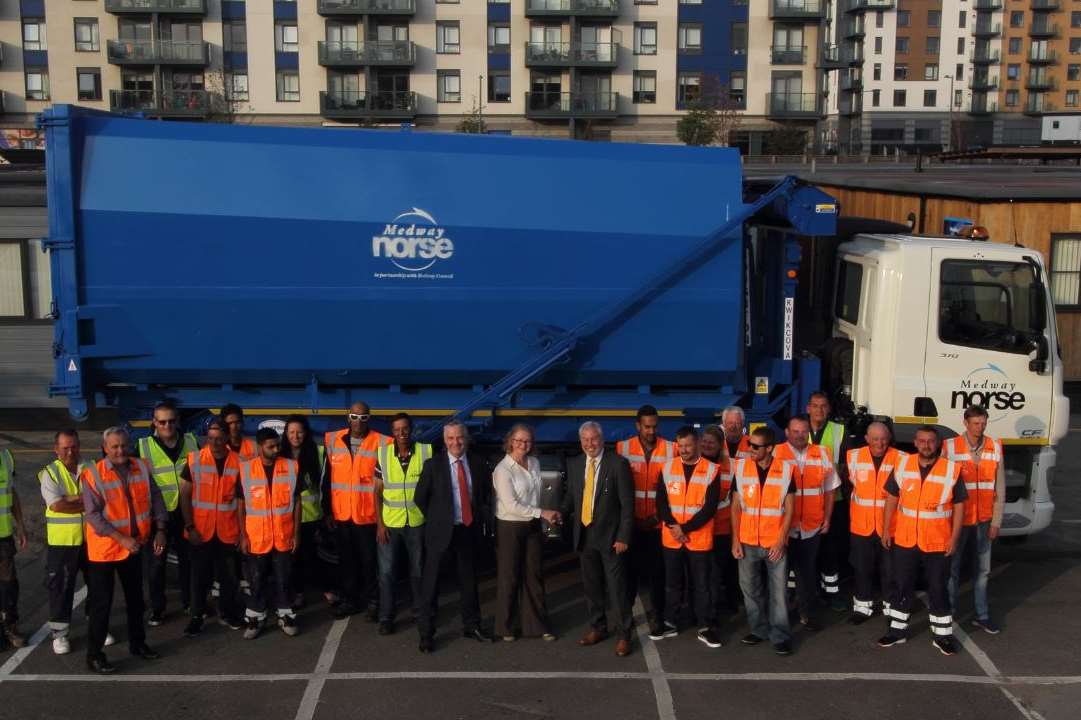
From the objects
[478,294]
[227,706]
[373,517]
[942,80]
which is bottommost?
[227,706]

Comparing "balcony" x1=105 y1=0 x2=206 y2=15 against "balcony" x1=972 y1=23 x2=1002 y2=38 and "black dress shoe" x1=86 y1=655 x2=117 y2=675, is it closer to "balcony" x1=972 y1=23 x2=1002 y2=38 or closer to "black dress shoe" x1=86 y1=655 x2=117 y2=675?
"black dress shoe" x1=86 y1=655 x2=117 y2=675

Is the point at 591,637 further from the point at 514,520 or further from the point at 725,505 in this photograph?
the point at 725,505

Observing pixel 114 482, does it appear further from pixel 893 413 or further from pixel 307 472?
pixel 893 413

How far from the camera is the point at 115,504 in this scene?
7.07 meters

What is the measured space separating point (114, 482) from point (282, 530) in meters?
1.14

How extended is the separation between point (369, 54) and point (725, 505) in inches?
1873

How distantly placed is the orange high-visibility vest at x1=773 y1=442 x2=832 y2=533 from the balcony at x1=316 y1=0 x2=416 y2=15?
47394 millimetres

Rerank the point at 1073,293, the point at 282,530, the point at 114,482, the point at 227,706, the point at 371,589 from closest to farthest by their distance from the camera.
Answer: the point at 227,706 → the point at 114,482 → the point at 282,530 → the point at 371,589 → the point at 1073,293

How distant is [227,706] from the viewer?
6.63 metres

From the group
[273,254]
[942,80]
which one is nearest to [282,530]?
[273,254]

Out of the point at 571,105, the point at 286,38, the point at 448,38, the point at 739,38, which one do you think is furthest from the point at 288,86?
the point at 739,38

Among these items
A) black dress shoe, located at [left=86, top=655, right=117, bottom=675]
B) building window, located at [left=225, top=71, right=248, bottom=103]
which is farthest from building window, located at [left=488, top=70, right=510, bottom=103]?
→ black dress shoe, located at [left=86, top=655, right=117, bottom=675]

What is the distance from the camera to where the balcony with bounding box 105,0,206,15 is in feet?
166

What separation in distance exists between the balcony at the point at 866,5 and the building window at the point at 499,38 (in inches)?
1839
